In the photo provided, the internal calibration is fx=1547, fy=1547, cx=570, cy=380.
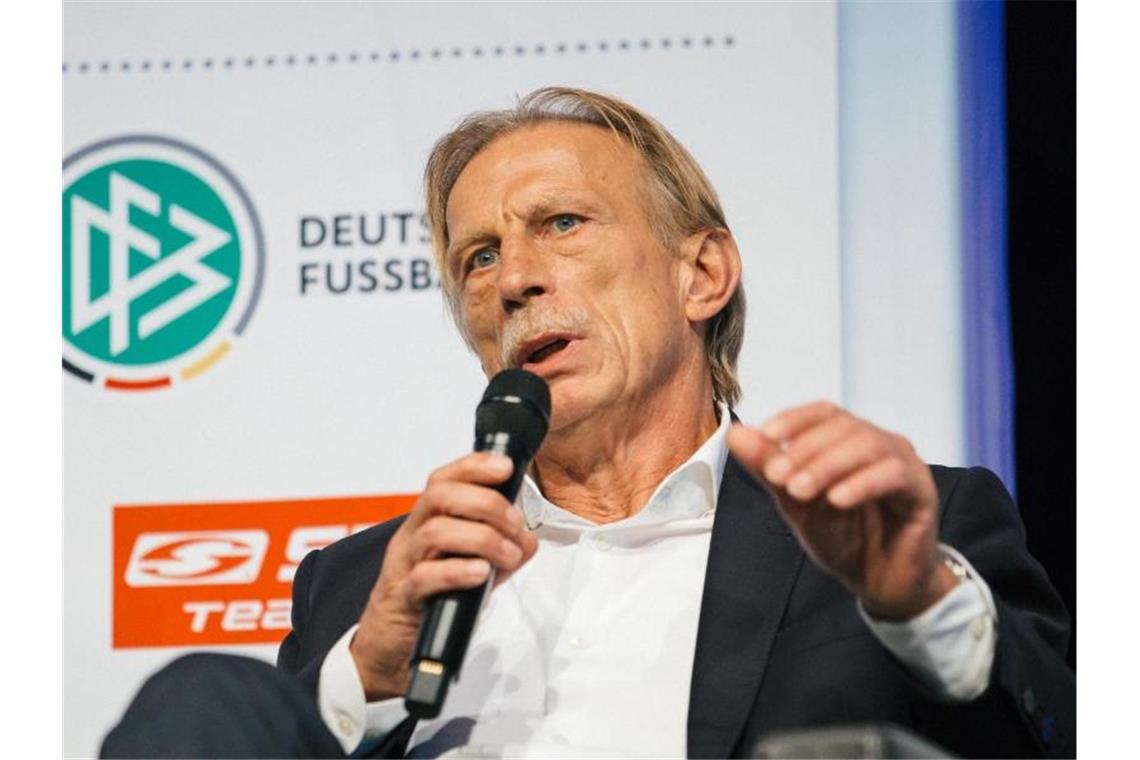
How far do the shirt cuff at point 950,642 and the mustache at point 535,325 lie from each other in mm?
742

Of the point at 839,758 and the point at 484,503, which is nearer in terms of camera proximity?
the point at 839,758

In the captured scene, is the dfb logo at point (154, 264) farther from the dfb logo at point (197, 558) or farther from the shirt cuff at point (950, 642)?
the shirt cuff at point (950, 642)

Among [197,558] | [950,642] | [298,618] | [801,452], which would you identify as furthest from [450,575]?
[197,558]

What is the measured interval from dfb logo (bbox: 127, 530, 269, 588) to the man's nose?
26.5 inches

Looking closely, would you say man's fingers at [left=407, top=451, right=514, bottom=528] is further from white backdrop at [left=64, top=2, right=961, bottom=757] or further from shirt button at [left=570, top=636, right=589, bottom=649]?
white backdrop at [left=64, top=2, right=961, bottom=757]

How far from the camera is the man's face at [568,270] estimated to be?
2254 millimetres

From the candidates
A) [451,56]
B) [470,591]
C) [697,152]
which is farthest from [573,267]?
[470,591]

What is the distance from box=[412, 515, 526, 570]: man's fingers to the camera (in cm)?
159

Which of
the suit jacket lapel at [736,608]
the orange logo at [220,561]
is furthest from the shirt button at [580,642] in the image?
the orange logo at [220,561]

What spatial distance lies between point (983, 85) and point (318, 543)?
1342mm

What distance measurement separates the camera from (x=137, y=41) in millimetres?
2826

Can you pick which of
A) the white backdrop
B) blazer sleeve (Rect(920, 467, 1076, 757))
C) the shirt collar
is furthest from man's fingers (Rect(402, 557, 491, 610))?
the white backdrop

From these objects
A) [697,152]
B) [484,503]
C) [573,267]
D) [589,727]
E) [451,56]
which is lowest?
[589,727]

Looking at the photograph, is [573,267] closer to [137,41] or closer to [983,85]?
[983,85]
